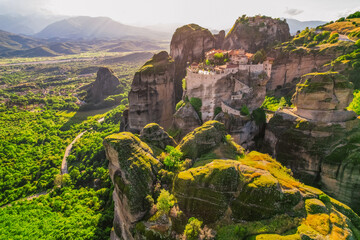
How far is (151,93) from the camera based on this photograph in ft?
167

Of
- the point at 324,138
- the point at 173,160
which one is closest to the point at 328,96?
the point at 324,138

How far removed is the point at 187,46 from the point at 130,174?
166ft

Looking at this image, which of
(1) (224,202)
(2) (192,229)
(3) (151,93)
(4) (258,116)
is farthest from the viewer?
(3) (151,93)

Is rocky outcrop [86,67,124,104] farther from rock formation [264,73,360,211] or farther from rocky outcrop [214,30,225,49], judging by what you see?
rock formation [264,73,360,211]

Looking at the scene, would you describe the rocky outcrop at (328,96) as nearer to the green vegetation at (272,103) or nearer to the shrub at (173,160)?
the green vegetation at (272,103)

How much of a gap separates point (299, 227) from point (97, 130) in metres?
71.2

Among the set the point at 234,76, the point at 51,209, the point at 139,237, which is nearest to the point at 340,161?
the point at 234,76

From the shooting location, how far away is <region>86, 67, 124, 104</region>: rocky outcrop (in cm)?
11050

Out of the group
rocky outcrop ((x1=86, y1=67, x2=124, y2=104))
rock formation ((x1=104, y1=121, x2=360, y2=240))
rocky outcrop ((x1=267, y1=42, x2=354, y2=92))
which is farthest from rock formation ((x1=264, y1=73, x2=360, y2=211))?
rocky outcrop ((x1=86, y1=67, x2=124, y2=104))

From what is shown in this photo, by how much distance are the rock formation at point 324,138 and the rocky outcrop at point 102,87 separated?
98.0 m

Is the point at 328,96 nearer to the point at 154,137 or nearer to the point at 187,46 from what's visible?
the point at 154,137

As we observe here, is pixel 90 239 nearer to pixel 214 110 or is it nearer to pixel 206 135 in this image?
pixel 206 135

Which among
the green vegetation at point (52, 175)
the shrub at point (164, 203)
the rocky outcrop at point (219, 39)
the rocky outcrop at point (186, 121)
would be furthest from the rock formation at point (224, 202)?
the rocky outcrop at point (219, 39)

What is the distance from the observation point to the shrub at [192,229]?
17594 millimetres
